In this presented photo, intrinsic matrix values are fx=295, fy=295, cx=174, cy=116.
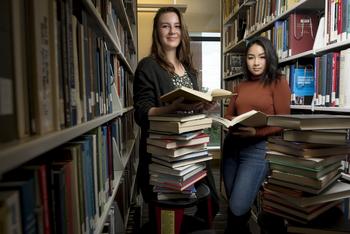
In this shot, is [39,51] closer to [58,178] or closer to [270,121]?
[58,178]

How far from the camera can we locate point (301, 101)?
181 cm

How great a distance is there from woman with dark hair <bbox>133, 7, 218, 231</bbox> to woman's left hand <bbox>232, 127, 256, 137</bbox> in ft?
1.58

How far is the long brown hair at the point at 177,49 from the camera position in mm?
1484

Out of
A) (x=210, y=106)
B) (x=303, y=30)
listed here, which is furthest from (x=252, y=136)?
(x=303, y=30)

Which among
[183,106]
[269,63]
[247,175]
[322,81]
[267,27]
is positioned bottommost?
[247,175]

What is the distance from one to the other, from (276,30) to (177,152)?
4.48 ft

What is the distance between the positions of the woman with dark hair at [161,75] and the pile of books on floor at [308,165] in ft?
1.19

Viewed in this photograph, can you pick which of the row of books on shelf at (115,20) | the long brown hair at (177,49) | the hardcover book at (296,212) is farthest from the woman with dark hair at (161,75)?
the hardcover book at (296,212)

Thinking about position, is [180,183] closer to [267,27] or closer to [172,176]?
[172,176]

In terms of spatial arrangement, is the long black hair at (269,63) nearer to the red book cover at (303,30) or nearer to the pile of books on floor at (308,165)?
the red book cover at (303,30)

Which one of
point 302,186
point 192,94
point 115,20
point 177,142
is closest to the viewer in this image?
point 192,94

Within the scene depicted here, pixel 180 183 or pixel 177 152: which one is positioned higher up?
pixel 177 152

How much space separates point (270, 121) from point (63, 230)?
2.96ft

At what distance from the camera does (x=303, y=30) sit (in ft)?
6.05
